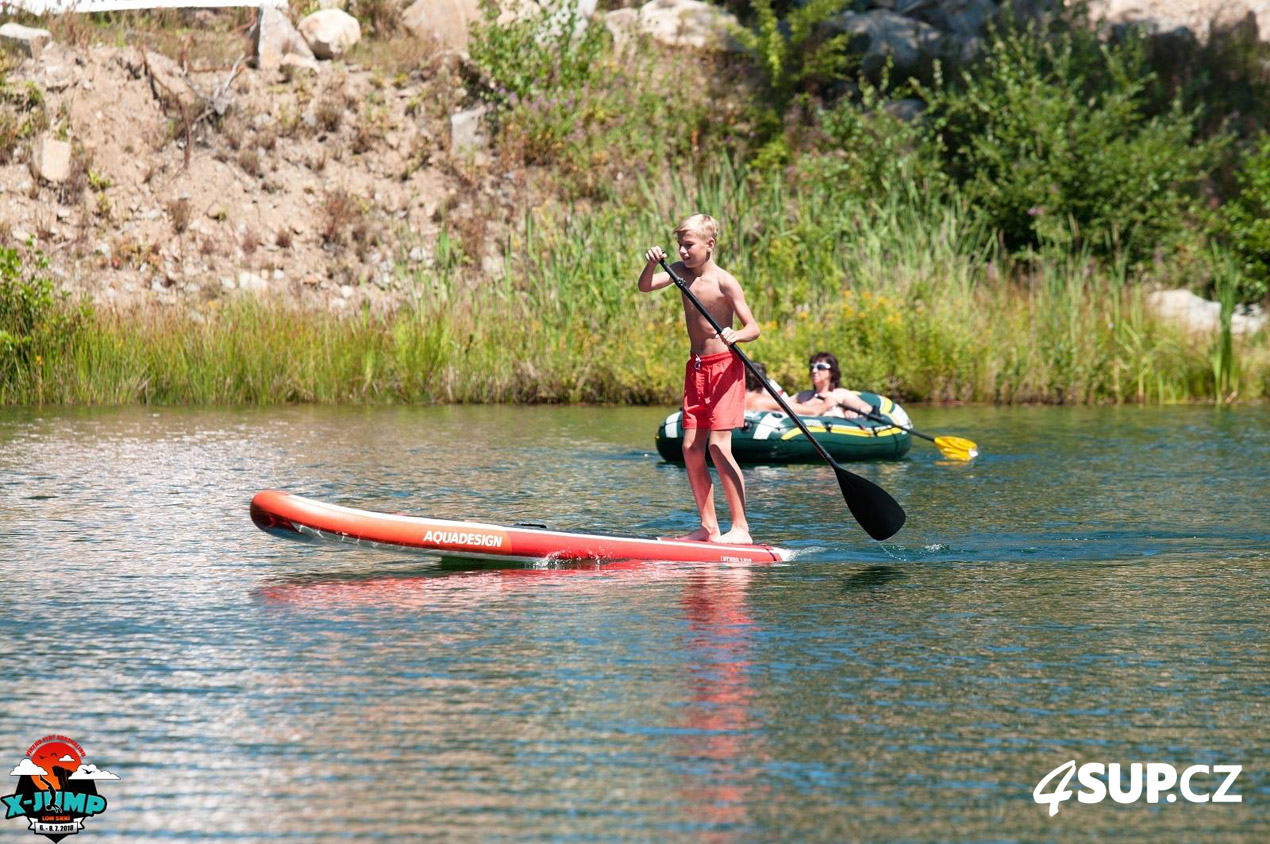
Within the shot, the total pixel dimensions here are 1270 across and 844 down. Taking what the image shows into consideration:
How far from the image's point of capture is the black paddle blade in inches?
383

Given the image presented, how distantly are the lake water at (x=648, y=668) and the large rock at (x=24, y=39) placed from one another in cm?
2276

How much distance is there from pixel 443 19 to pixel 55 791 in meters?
31.8

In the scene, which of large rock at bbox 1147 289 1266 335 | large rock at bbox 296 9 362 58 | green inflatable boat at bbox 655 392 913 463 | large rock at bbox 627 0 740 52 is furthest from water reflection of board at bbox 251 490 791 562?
large rock at bbox 296 9 362 58

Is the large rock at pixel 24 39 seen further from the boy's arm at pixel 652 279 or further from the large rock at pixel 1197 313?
the boy's arm at pixel 652 279

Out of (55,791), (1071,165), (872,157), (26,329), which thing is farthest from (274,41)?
(55,791)

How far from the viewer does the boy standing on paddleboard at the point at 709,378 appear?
30.7ft

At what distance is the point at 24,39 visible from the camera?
33.5 m

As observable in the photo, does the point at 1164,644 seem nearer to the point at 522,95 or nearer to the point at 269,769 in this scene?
the point at 269,769

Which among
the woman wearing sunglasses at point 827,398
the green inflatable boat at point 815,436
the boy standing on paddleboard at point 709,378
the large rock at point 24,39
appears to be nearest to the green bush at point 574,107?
the large rock at point 24,39

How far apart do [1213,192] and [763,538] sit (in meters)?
24.7

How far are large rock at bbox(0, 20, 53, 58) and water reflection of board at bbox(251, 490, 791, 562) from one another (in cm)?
2690

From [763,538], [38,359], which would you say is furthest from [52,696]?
[38,359]

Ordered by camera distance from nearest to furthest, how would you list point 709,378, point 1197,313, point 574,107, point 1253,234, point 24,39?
point 709,378 → point 1197,313 → point 1253,234 → point 574,107 → point 24,39

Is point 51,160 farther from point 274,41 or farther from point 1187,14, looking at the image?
point 1187,14
